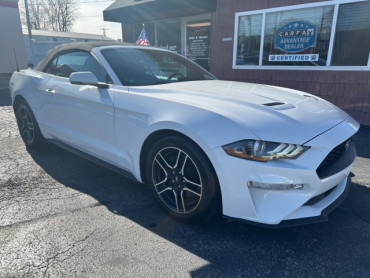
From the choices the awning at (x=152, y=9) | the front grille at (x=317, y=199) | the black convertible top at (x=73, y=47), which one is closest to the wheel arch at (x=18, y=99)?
the black convertible top at (x=73, y=47)

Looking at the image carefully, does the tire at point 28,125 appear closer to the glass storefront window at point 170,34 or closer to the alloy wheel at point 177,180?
the alloy wheel at point 177,180

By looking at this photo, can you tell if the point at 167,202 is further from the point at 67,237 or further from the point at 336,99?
the point at 336,99

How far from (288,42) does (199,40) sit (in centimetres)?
321

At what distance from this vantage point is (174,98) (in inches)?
95.9

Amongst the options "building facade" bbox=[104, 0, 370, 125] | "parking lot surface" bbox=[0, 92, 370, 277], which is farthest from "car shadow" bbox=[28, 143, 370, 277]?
"building facade" bbox=[104, 0, 370, 125]

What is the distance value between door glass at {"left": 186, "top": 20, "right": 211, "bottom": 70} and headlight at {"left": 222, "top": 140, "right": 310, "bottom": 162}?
7386 millimetres

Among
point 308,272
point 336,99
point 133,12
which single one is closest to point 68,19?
point 133,12

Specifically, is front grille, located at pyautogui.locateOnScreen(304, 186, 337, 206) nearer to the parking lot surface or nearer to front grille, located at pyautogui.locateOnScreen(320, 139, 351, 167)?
front grille, located at pyautogui.locateOnScreen(320, 139, 351, 167)

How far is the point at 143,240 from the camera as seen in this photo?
228 centimetres

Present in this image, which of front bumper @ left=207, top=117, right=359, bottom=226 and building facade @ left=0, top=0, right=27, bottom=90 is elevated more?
building facade @ left=0, top=0, right=27, bottom=90

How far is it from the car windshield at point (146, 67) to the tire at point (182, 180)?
33.9 inches

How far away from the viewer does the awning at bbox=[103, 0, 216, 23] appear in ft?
25.9

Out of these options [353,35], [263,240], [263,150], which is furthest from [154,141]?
[353,35]

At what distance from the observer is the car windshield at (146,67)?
2.94 meters
